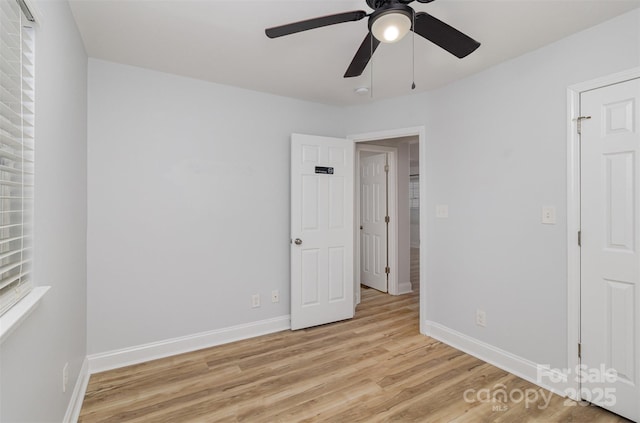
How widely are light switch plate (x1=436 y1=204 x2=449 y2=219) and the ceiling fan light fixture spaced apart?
1934 mm

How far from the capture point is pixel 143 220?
261 cm

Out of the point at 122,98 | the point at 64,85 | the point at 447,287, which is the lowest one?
the point at 447,287

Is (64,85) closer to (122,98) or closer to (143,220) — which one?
(122,98)

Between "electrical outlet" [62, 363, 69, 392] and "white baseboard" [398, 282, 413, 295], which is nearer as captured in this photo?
"electrical outlet" [62, 363, 69, 392]

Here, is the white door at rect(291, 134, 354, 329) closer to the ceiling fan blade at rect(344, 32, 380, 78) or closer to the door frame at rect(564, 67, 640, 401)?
the ceiling fan blade at rect(344, 32, 380, 78)

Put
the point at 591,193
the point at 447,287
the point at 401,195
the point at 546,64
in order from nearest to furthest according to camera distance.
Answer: the point at 591,193 → the point at 546,64 → the point at 447,287 → the point at 401,195

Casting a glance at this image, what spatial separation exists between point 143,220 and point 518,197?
3064mm

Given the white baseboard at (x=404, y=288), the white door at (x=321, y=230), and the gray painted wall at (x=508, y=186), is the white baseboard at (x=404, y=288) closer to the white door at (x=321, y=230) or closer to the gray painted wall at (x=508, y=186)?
the white door at (x=321, y=230)

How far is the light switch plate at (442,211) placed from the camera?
2982 mm

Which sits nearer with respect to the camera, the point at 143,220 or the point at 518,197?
the point at 518,197

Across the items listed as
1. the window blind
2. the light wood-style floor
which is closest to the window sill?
the window blind

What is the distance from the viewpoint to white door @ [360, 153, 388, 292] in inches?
181

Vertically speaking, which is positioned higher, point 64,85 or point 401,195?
point 64,85

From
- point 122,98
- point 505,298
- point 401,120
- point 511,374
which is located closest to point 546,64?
point 401,120
